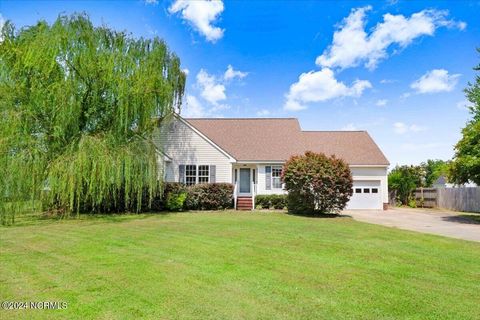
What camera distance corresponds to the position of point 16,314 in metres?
4.02

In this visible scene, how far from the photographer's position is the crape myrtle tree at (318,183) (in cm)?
1625

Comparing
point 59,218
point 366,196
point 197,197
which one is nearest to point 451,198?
point 366,196

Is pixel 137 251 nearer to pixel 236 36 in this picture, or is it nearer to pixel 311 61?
pixel 236 36

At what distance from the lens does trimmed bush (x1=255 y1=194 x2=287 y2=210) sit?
65.4 feet

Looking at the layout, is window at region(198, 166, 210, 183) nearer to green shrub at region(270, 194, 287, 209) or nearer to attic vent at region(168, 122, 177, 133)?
attic vent at region(168, 122, 177, 133)

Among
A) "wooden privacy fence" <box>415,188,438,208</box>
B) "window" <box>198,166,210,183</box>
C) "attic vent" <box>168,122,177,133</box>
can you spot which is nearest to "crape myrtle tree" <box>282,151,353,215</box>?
"window" <box>198,166,210,183</box>

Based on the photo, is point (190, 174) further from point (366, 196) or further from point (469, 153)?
point (469, 153)

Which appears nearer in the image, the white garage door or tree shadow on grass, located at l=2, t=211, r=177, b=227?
tree shadow on grass, located at l=2, t=211, r=177, b=227

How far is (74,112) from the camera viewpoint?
13883mm

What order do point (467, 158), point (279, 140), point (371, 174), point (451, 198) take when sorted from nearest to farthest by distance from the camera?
point (467, 158), point (371, 174), point (451, 198), point (279, 140)

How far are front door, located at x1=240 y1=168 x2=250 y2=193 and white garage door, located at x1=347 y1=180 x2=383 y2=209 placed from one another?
705 cm

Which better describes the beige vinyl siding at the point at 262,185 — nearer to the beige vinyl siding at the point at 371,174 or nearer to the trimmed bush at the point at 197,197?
the trimmed bush at the point at 197,197

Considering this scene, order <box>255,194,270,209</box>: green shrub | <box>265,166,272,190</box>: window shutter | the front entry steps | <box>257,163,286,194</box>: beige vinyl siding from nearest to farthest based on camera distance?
1. the front entry steps
2. <box>255,194,270,209</box>: green shrub
3. <box>257,163,286,194</box>: beige vinyl siding
4. <box>265,166,272,190</box>: window shutter

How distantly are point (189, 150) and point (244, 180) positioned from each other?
443cm
